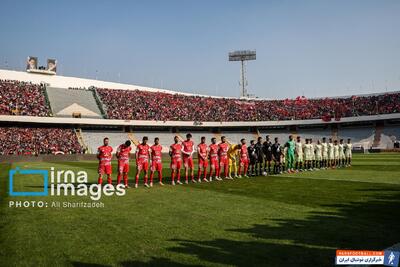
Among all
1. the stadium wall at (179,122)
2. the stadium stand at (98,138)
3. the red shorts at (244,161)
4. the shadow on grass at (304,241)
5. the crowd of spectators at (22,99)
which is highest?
the crowd of spectators at (22,99)

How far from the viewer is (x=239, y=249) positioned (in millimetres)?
6109

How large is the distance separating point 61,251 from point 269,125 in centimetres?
6355

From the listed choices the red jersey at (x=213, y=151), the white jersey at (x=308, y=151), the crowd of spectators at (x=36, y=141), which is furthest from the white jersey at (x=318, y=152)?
the crowd of spectators at (x=36, y=141)

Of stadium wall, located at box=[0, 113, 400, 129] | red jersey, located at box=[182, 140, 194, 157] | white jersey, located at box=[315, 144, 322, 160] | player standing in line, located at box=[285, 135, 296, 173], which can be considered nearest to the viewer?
red jersey, located at box=[182, 140, 194, 157]

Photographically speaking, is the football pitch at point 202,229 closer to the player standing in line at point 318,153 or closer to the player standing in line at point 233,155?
the player standing in line at point 233,155

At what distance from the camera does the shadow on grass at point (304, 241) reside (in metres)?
5.63

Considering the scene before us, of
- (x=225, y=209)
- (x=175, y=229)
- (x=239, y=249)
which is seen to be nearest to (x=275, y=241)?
(x=239, y=249)

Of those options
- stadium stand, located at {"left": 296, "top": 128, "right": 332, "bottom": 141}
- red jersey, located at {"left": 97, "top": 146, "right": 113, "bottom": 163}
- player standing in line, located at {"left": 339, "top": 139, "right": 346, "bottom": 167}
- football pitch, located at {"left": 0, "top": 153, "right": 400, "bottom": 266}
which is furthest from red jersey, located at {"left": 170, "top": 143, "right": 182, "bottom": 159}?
stadium stand, located at {"left": 296, "top": 128, "right": 332, "bottom": 141}

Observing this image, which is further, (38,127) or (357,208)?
(38,127)

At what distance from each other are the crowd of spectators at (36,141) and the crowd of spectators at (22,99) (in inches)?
95.0

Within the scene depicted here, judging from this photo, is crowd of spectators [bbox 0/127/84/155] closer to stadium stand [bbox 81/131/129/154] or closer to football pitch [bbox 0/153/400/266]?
stadium stand [bbox 81/131/129/154]

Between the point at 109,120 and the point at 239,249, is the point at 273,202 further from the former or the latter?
the point at 109,120

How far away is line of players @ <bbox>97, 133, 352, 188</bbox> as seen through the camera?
1525 cm

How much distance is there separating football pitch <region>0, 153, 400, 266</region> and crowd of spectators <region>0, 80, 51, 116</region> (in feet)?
139
